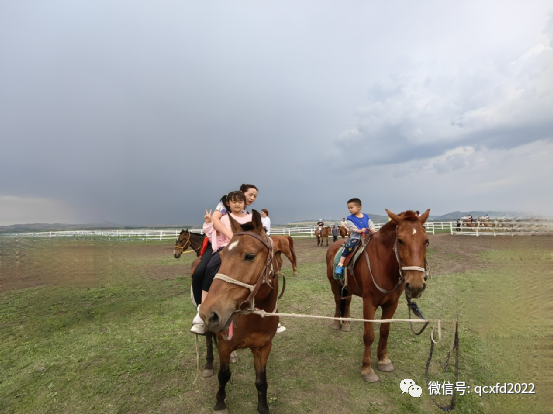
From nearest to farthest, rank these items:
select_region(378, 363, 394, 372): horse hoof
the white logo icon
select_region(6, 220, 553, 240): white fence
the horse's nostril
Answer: select_region(6, 220, 553, 240): white fence → the horse's nostril → the white logo icon → select_region(378, 363, 394, 372): horse hoof

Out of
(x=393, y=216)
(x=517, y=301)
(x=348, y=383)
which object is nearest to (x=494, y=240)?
(x=517, y=301)

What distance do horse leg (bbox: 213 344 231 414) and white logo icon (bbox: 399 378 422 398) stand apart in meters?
2.76

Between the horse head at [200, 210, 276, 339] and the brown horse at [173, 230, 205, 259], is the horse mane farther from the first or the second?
the brown horse at [173, 230, 205, 259]

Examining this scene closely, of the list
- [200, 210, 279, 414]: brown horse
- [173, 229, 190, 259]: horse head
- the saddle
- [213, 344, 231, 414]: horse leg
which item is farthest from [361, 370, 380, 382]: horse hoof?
[173, 229, 190, 259]: horse head

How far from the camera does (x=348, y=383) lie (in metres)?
3.99

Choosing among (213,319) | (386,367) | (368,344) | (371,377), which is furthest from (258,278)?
(386,367)

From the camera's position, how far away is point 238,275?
2.21 meters

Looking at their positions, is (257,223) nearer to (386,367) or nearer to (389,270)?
(389,270)

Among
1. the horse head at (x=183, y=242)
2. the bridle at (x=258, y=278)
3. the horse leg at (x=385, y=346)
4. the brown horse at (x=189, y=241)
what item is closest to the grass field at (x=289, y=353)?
the horse leg at (x=385, y=346)

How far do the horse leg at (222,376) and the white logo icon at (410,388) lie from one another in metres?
2.76

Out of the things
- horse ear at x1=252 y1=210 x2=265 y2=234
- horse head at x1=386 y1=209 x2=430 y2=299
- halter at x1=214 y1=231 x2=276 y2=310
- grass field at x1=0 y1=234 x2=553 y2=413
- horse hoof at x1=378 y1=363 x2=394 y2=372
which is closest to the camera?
grass field at x1=0 y1=234 x2=553 y2=413

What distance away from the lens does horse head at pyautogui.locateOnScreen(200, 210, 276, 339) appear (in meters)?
1.99

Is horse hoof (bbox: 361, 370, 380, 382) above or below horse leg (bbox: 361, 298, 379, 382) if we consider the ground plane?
below

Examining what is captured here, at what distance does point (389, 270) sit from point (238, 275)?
2.88m
